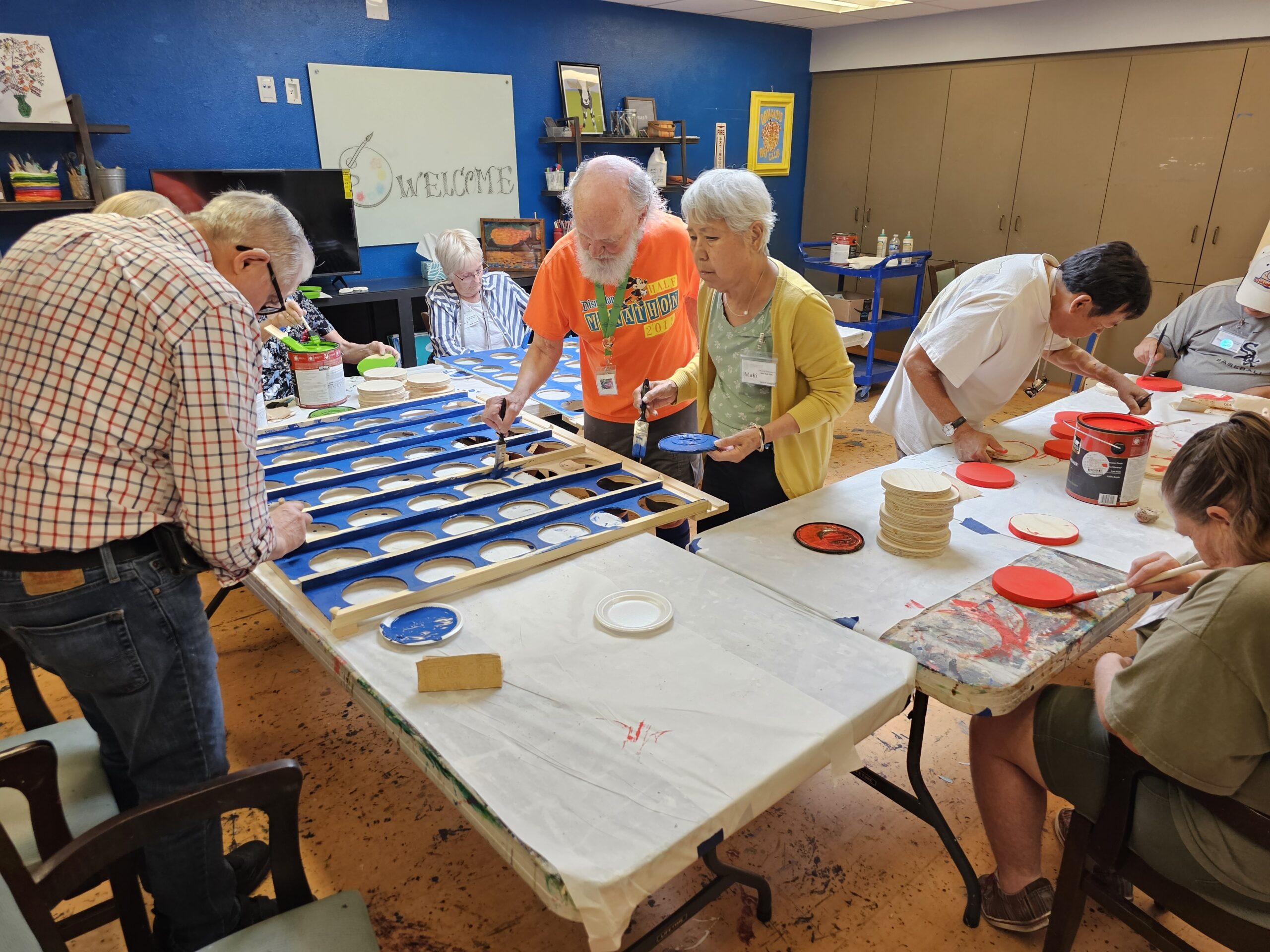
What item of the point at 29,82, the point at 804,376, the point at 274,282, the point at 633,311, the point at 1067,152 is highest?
the point at 29,82

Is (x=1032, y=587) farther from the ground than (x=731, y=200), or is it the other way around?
(x=731, y=200)

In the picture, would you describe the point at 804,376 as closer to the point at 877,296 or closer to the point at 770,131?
the point at 877,296

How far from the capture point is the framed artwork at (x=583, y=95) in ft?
18.8

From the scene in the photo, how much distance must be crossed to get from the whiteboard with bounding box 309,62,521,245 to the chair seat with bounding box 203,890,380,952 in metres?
4.74

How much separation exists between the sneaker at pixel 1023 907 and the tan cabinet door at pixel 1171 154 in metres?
5.23

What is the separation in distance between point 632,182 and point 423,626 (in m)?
1.46

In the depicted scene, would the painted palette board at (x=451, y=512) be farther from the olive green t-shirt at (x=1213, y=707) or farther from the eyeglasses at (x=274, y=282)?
the olive green t-shirt at (x=1213, y=707)

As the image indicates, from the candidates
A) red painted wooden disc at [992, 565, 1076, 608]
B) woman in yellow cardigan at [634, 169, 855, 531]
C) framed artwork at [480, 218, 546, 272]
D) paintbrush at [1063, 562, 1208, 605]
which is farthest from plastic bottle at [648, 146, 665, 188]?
paintbrush at [1063, 562, 1208, 605]

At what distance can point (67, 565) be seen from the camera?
1.20 m

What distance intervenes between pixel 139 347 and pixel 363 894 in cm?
137

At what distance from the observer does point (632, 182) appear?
7.36ft

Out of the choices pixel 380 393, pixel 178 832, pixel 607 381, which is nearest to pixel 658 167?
pixel 380 393

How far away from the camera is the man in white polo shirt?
2.12 m

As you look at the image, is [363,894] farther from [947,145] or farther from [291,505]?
[947,145]
